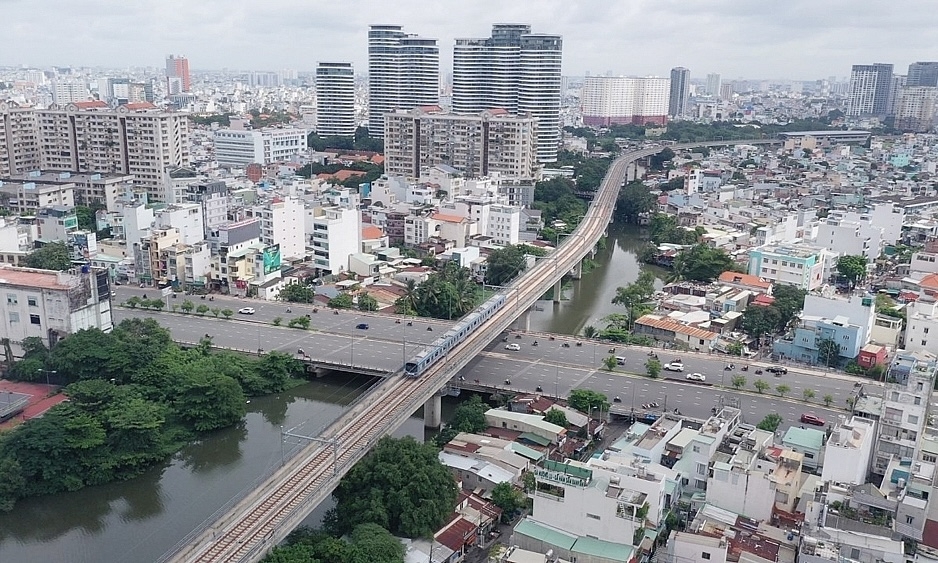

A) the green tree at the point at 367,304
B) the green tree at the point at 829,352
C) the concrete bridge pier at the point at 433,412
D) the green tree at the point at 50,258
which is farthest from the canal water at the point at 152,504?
the green tree at the point at 50,258

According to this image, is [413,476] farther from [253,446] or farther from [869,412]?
[869,412]

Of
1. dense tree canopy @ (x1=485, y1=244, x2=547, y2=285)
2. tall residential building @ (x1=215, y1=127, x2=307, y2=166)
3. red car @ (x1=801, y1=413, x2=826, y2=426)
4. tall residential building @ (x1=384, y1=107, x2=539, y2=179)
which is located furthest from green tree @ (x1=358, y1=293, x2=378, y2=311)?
tall residential building @ (x1=215, y1=127, x2=307, y2=166)

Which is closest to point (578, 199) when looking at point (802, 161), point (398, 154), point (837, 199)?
point (398, 154)

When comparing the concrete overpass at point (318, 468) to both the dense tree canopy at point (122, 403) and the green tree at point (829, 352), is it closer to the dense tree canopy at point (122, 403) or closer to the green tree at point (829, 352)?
the dense tree canopy at point (122, 403)

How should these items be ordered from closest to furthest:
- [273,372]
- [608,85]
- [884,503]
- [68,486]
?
[884,503] → [68,486] → [273,372] → [608,85]

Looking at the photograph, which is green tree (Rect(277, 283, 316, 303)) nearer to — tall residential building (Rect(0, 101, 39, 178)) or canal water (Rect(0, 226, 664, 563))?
canal water (Rect(0, 226, 664, 563))

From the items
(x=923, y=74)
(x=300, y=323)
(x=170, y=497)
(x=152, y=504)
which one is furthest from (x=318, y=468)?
(x=923, y=74)
